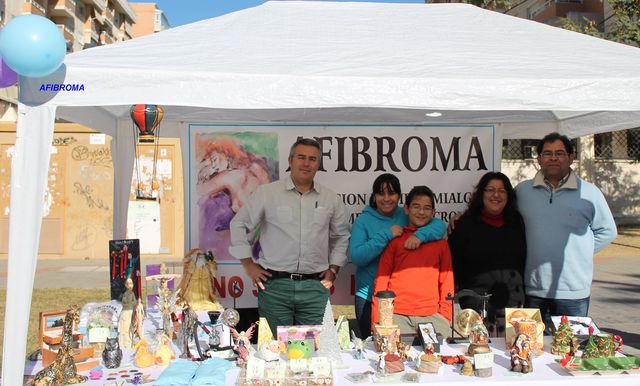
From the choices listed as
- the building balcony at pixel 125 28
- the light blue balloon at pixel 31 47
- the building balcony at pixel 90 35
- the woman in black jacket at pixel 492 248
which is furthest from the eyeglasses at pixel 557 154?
the building balcony at pixel 125 28

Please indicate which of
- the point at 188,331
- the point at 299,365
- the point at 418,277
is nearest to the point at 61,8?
the point at 188,331

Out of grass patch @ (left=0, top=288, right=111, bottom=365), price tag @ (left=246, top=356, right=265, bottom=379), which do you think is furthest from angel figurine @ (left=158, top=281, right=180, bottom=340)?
grass patch @ (left=0, top=288, right=111, bottom=365)

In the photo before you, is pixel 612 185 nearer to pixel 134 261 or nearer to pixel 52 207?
pixel 52 207

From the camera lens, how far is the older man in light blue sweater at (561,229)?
3059 mm

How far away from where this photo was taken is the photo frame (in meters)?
2.56

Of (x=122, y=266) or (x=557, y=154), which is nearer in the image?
(x=557, y=154)

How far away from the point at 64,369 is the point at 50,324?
0.49 metres

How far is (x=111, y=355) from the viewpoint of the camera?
96.9 inches

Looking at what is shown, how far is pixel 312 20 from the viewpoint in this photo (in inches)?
129

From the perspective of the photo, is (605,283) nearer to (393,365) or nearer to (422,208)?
(422,208)

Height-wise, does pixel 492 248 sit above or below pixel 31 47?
below

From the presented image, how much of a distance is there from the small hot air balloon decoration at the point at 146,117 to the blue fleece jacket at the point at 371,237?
1500 millimetres

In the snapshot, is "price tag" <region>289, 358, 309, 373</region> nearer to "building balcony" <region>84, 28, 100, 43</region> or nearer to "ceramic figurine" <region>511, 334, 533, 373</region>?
"ceramic figurine" <region>511, 334, 533, 373</region>

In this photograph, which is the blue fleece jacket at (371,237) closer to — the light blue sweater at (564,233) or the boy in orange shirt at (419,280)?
the boy in orange shirt at (419,280)
